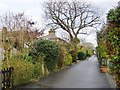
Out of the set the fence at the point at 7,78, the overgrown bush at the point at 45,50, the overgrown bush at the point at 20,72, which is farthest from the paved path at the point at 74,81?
the overgrown bush at the point at 45,50

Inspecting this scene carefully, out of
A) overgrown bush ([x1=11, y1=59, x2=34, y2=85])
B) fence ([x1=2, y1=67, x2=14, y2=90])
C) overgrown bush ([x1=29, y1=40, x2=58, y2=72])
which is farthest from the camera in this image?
overgrown bush ([x1=29, y1=40, x2=58, y2=72])

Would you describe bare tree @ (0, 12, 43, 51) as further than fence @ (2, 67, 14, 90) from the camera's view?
Yes

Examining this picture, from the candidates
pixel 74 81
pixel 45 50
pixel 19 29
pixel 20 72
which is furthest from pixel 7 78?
pixel 19 29

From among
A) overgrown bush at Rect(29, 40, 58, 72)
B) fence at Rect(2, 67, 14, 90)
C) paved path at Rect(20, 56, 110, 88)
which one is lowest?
paved path at Rect(20, 56, 110, 88)

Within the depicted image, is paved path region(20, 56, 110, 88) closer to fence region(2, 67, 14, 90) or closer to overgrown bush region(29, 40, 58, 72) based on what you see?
fence region(2, 67, 14, 90)

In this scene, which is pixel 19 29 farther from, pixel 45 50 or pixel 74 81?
pixel 74 81

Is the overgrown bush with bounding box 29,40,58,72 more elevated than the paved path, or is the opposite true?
the overgrown bush with bounding box 29,40,58,72

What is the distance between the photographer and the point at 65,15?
44.0 meters

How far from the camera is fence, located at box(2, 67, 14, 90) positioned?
1126 cm

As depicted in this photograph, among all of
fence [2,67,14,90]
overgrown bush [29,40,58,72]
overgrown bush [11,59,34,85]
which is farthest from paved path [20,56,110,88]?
overgrown bush [29,40,58,72]

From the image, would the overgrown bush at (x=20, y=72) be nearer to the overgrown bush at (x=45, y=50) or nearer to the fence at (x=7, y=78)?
the fence at (x=7, y=78)

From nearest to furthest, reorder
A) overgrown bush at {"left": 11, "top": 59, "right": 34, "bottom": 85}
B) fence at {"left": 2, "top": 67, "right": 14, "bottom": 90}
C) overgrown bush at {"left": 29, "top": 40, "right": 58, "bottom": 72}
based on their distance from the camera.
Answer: fence at {"left": 2, "top": 67, "right": 14, "bottom": 90} → overgrown bush at {"left": 11, "top": 59, "right": 34, "bottom": 85} → overgrown bush at {"left": 29, "top": 40, "right": 58, "bottom": 72}

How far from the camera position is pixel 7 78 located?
11.5 meters

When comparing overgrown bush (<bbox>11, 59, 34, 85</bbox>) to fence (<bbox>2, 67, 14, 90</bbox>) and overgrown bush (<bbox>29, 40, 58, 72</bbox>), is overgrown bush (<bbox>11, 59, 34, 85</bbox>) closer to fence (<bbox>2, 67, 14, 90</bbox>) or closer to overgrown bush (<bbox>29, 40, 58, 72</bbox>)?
fence (<bbox>2, 67, 14, 90</bbox>)
